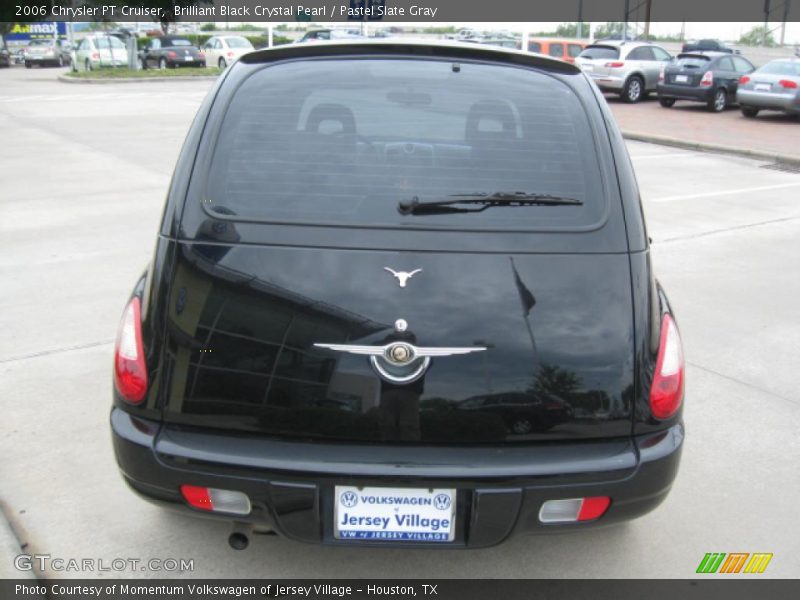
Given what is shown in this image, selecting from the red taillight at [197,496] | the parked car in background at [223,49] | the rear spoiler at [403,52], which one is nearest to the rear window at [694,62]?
the parked car in background at [223,49]

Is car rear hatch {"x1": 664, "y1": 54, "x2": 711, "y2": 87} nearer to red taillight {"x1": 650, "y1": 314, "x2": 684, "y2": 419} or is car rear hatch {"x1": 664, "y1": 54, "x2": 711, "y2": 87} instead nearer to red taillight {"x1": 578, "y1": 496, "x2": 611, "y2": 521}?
red taillight {"x1": 650, "y1": 314, "x2": 684, "y2": 419}

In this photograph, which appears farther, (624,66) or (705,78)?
(624,66)

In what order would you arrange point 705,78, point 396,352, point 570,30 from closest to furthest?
point 396,352 → point 705,78 → point 570,30

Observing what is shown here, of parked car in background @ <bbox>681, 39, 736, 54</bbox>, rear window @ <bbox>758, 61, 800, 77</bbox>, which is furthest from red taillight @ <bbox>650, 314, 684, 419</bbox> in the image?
parked car in background @ <bbox>681, 39, 736, 54</bbox>

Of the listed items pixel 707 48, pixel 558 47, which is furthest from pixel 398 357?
pixel 707 48

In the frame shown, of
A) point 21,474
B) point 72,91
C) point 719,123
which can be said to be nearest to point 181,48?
point 72,91

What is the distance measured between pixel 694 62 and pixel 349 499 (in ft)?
68.5

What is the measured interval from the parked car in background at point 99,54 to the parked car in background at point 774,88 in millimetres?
22714

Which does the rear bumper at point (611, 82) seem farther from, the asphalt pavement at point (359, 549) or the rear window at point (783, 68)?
the asphalt pavement at point (359, 549)

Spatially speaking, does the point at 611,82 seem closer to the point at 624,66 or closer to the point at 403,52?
the point at 624,66

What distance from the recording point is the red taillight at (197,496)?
2.45 metres

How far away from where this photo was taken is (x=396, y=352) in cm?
235

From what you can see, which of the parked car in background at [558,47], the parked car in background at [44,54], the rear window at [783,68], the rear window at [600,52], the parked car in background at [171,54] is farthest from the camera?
the parked car in background at [44,54]

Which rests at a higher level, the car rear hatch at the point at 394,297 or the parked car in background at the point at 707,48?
the parked car in background at the point at 707,48
